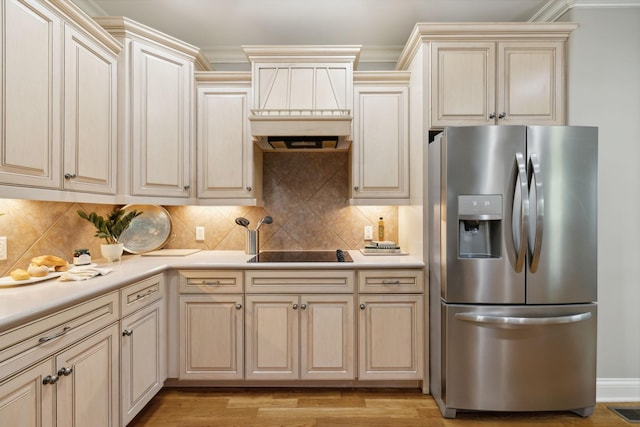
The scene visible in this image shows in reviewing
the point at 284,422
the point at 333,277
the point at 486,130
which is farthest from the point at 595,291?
the point at 284,422

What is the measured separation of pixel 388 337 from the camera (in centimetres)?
233

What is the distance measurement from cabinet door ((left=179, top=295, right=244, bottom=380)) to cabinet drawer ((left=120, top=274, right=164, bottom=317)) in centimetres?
19

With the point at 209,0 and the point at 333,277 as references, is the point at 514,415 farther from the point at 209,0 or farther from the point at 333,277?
the point at 209,0

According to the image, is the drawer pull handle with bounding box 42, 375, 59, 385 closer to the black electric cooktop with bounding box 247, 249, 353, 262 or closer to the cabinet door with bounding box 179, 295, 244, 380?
the cabinet door with bounding box 179, 295, 244, 380

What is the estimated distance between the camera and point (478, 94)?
2.32m

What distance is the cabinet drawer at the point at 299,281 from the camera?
7.66 ft

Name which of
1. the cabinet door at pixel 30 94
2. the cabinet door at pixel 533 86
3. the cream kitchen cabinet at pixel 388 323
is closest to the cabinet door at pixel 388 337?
the cream kitchen cabinet at pixel 388 323

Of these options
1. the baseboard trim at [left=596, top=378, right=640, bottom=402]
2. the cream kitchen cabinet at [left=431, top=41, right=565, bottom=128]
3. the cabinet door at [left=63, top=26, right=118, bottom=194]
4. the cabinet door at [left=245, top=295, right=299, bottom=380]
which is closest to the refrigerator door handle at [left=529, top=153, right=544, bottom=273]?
the cream kitchen cabinet at [left=431, top=41, right=565, bottom=128]

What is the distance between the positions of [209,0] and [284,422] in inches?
113

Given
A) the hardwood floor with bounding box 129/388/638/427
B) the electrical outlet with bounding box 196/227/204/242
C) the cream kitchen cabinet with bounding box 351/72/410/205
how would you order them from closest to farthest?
the hardwood floor with bounding box 129/388/638/427
the cream kitchen cabinet with bounding box 351/72/410/205
the electrical outlet with bounding box 196/227/204/242

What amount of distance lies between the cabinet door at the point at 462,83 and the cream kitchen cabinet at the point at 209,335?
1.88 meters

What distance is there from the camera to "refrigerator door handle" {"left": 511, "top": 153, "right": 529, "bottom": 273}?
1.96 metres

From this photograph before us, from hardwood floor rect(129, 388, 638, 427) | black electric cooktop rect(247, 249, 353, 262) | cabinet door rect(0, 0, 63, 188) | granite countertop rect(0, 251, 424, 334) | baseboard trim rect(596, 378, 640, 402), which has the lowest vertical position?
hardwood floor rect(129, 388, 638, 427)

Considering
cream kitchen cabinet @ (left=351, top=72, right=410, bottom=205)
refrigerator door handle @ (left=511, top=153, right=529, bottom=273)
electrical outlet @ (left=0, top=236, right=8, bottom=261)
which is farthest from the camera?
cream kitchen cabinet @ (left=351, top=72, right=410, bottom=205)
